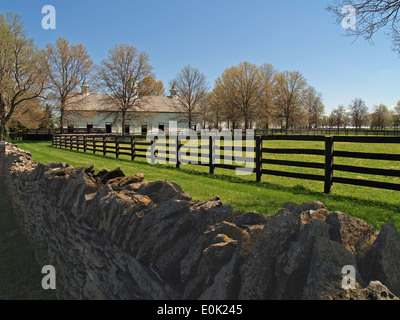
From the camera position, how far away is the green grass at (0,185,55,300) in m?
4.56

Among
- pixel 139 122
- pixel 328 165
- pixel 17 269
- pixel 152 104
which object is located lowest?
pixel 17 269

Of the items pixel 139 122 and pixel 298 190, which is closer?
pixel 298 190

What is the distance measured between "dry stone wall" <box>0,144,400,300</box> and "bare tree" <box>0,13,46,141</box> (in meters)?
29.0

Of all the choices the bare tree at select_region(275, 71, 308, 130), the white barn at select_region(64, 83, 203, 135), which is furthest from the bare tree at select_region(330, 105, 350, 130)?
the white barn at select_region(64, 83, 203, 135)

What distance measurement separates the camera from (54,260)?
461 centimetres

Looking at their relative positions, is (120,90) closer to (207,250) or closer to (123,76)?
(123,76)

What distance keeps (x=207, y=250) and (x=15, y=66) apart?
108 ft

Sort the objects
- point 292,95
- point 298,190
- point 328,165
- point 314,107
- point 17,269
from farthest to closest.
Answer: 1. point 314,107
2. point 292,95
3. point 298,190
4. point 328,165
5. point 17,269

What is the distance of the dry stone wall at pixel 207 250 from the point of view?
1667mm

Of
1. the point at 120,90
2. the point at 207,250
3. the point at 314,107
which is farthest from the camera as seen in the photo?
the point at 314,107

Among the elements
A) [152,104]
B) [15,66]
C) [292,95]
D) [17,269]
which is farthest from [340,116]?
[17,269]

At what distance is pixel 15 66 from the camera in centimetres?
2762
